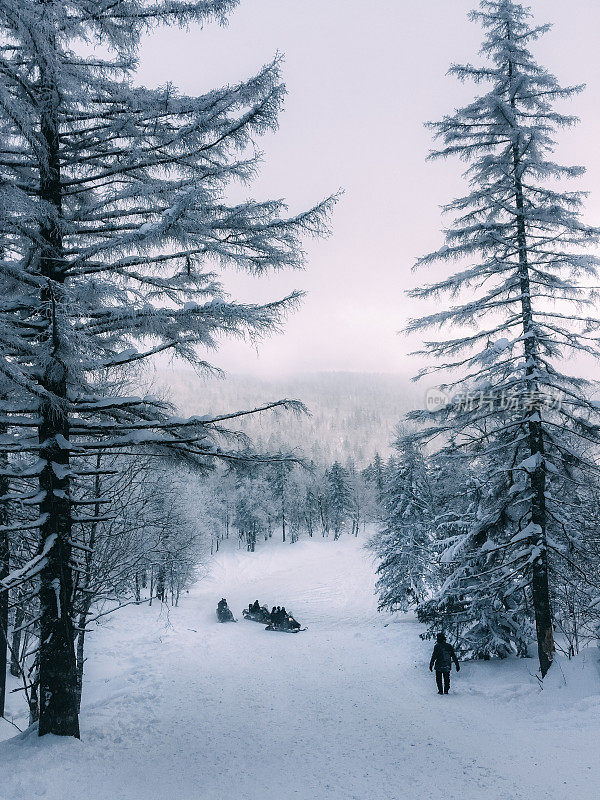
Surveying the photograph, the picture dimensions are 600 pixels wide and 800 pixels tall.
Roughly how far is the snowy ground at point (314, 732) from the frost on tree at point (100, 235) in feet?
3.41

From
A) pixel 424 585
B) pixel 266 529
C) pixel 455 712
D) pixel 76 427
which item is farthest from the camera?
pixel 266 529

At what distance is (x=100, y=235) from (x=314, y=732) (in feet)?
27.9

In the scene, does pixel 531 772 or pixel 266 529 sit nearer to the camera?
pixel 531 772

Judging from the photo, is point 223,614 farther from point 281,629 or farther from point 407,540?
point 407,540

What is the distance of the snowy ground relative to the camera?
4816 millimetres

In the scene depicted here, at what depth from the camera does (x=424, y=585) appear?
23.8 meters

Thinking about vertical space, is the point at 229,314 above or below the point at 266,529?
above

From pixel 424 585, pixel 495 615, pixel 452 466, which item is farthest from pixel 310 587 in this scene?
pixel 452 466

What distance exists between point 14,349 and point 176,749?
5.74 metres

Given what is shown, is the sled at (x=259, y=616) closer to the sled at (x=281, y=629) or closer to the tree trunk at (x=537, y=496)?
the sled at (x=281, y=629)

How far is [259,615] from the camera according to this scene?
2550 centimetres

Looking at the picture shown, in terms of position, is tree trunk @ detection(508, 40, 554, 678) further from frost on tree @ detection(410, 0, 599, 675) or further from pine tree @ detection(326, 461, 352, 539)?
pine tree @ detection(326, 461, 352, 539)

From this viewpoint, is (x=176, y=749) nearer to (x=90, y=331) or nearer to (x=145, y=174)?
(x=90, y=331)

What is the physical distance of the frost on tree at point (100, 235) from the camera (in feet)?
16.6
